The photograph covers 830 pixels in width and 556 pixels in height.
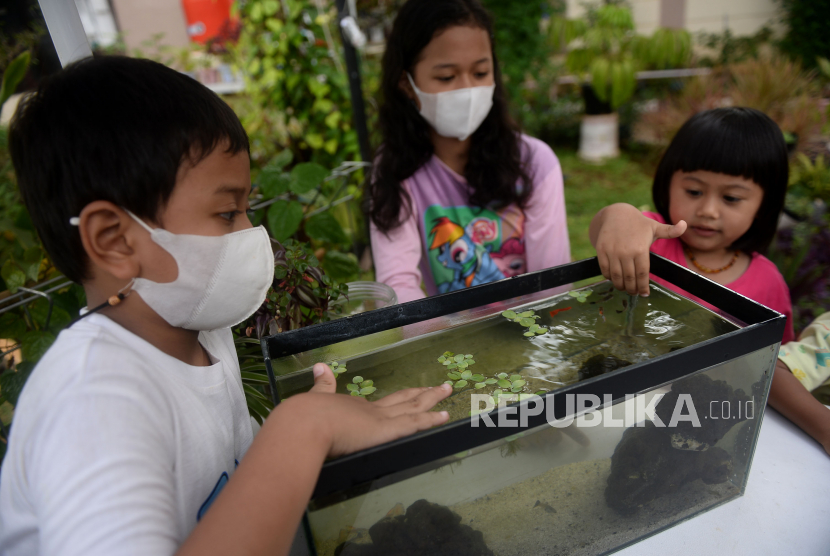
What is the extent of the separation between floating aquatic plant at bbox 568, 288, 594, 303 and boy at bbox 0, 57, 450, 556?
0.46 metres

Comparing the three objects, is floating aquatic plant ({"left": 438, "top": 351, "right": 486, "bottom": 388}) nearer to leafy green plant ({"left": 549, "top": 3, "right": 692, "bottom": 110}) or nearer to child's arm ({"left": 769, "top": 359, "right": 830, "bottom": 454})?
child's arm ({"left": 769, "top": 359, "right": 830, "bottom": 454})

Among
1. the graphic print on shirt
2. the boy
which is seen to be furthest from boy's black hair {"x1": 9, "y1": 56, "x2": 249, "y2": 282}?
the graphic print on shirt

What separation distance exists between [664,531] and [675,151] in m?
1.08

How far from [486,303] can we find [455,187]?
0.86 m

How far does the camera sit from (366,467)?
0.55m

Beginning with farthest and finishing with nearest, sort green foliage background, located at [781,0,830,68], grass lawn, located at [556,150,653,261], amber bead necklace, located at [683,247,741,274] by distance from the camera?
green foliage background, located at [781,0,830,68]
grass lawn, located at [556,150,653,261]
amber bead necklace, located at [683,247,741,274]

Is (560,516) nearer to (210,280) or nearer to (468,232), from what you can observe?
(210,280)

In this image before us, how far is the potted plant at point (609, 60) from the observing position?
5.46 metres

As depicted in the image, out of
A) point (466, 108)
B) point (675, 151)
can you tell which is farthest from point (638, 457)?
point (466, 108)

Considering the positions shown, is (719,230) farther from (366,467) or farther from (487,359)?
(366,467)

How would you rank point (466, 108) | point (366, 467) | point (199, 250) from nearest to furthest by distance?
point (366, 467) → point (199, 250) → point (466, 108)

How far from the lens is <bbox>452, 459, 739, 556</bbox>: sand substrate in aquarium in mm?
681

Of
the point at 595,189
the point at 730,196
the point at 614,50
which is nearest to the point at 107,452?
the point at 730,196

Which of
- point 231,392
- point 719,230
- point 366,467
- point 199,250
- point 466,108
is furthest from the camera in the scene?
point 466,108
